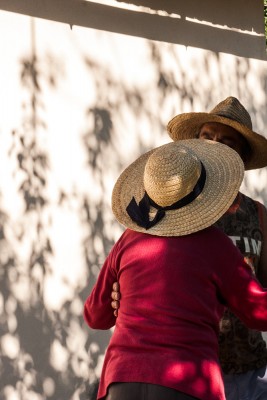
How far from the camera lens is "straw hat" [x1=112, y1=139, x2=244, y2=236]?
322 centimetres

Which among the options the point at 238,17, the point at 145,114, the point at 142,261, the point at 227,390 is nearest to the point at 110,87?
the point at 145,114

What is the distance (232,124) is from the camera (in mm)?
4297

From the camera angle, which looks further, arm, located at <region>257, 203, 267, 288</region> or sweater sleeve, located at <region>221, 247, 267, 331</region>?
arm, located at <region>257, 203, 267, 288</region>

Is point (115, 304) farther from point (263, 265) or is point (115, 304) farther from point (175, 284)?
point (263, 265)

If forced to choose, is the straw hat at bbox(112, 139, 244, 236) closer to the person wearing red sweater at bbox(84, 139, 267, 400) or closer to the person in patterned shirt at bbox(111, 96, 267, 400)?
the person wearing red sweater at bbox(84, 139, 267, 400)

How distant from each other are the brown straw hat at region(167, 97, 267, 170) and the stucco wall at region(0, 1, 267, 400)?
1.19m

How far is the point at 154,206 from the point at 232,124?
1097mm

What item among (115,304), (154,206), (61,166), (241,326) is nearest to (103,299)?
(115,304)

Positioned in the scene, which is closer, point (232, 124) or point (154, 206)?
point (154, 206)

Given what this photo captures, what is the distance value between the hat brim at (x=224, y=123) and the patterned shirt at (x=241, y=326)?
383 millimetres

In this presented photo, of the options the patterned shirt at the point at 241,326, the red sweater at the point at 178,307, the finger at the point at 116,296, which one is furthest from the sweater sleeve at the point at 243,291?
the patterned shirt at the point at 241,326

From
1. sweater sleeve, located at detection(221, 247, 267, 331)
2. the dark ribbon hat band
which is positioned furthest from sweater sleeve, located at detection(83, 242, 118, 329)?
sweater sleeve, located at detection(221, 247, 267, 331)

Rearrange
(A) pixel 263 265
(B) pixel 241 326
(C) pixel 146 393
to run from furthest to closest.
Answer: (A) pixel 263 265 → (B) pixel 241 326 → (C) pixel 146 393

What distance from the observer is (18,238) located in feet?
18.0
